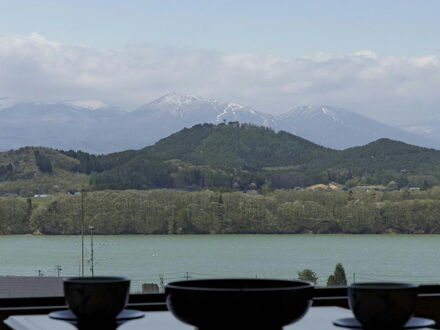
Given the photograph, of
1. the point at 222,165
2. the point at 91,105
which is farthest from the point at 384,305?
the point at 91,105

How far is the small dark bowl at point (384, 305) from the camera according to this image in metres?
1.01

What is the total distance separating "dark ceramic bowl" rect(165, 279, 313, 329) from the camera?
932 millimetres

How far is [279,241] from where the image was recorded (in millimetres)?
37281

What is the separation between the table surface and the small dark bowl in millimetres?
142

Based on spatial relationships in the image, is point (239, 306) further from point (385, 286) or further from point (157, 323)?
point (157, 323)

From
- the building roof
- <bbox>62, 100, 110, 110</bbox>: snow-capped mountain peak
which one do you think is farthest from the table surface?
<bbox>62, 100, 110, 110</bbox>: snow-capped mountain peak

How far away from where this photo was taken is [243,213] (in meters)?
35.1

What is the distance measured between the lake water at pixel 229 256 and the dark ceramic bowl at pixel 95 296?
21.7 m

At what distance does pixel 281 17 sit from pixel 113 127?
81134 mm

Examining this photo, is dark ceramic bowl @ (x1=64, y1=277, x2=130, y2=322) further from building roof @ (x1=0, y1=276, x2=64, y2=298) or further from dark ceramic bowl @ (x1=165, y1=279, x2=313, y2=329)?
building roof @ (x1=0, y1=276, x2=64, y2=298)

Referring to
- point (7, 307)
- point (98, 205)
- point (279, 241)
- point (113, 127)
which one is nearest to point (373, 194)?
point (279, 241)

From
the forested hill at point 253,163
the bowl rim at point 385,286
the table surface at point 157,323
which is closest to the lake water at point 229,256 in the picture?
the forested hill at point 253,163

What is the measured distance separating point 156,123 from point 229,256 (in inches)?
2427

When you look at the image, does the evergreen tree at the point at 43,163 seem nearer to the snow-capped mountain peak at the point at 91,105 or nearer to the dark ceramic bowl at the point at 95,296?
the dark ceramic bowl at the point at 95,296
